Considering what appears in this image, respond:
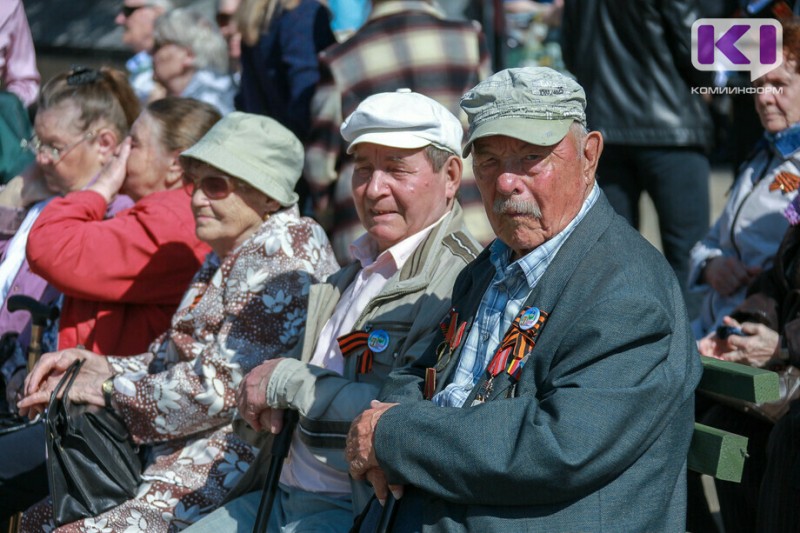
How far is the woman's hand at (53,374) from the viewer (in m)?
3.84

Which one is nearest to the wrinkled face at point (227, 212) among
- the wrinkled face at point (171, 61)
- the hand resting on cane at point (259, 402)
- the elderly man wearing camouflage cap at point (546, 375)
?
the hand resting on cane at point (259, 402)

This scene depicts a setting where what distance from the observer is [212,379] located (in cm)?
360

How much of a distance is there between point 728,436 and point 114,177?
286cm

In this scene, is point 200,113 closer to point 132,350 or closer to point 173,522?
point 132,350

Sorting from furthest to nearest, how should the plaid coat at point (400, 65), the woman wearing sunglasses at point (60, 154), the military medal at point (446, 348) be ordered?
the plaid coat at point (400, 65), the woman wearing sunglasses at point (60, 154), the military medal at point (446, 348)

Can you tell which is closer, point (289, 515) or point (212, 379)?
point (289, 515)

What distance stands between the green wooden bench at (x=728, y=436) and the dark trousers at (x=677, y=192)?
279 cm

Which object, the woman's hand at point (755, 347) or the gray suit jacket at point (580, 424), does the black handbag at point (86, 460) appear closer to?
the gray suit jacket at point (580, 424)

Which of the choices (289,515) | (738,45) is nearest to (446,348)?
(289,515)

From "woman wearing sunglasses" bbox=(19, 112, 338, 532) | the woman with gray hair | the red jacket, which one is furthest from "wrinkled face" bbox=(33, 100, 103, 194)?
the woman with gray hair

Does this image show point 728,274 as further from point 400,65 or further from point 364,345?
point 400,65

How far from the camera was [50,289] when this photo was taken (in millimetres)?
4723

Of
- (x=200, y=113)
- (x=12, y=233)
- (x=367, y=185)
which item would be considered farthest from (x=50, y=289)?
(x=367, y=185)

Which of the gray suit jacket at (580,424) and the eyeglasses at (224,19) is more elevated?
the gray suit jacket at (580,424)
